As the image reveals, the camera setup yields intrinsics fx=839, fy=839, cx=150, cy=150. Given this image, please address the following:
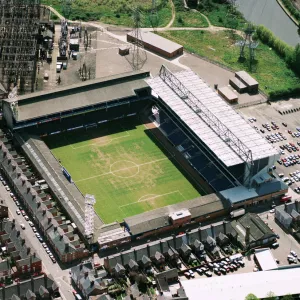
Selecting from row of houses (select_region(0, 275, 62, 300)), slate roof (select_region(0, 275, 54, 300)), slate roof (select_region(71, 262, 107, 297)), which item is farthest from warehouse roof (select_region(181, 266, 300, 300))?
slate roof (select_region(0, 275, 54, 300))

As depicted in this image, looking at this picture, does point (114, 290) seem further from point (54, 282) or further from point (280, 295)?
point (280, 295)

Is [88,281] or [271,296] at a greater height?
[271,296]

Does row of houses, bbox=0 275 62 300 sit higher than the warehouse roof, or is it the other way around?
the warehouse roof

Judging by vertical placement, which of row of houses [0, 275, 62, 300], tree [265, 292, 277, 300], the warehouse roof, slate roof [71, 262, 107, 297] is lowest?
row of houses [0, 275, 62, 300]

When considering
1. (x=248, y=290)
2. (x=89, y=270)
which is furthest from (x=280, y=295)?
(x=89, y=270)

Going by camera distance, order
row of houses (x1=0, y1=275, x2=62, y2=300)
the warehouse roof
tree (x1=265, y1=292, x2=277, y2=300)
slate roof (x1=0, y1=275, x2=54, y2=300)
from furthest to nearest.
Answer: the warehouse roof
tree (x1=265, y1=292, x2=277, y2=300)
row of houses (x1=0, y1=275, x2=62, y2=300)
slate roof (x1=0, y1=275, x2=54, y2=300)

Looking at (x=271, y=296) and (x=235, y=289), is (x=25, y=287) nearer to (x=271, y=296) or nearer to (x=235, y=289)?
(x=235, y=289)

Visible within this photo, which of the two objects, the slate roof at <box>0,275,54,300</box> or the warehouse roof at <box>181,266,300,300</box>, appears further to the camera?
the warehouse roof at <box>181,266,300,300</box>

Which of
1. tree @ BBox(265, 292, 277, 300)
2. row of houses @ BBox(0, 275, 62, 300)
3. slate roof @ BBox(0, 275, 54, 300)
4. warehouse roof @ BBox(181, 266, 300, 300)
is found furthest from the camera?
warehouse roof @ BBox(181, 266, 300, 300)

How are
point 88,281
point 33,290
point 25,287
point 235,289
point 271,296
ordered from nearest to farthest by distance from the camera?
point 25,287 < point 33,290 < point 271,296 < point 88,281 < point 235,289

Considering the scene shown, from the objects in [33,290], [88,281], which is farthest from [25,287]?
[88,281]

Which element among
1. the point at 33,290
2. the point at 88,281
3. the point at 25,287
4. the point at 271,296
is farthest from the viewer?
the point at 88,281

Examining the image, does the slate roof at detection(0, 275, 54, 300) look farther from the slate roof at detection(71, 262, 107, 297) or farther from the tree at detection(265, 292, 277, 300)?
the tree at detection(265, 292, 277, 300)
